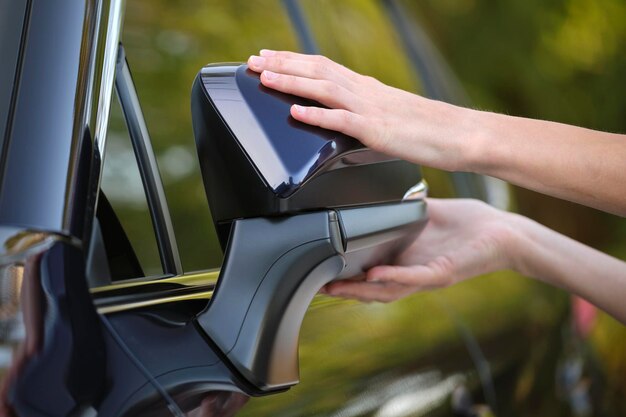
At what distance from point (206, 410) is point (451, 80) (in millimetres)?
1984

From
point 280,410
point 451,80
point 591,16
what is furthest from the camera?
point 591,16

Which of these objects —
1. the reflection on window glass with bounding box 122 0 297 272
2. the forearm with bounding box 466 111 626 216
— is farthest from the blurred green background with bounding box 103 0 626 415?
the forearm with bounding box 466 111 626 216

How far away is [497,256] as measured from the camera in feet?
6.12

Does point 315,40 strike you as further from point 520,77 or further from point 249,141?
point 520,77

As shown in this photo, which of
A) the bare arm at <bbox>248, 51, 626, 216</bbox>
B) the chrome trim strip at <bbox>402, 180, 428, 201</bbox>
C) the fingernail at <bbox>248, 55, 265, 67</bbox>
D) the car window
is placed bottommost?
the chrome trim strip at <bbox>402, 180, 428, 201</bbox>

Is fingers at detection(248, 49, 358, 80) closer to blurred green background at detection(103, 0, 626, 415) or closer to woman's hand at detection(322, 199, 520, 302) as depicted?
blurred green background at detection(103, 0, 626, 415)

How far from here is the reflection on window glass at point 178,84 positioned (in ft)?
4.31

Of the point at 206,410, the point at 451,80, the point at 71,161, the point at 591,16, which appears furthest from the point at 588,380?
the point at 591,16

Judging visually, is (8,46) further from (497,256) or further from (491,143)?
(497,256)

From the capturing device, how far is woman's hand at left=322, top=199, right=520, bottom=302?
1.62 metres

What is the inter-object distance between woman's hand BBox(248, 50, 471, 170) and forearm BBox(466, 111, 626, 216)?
3cm

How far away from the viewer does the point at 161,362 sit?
1046 mm

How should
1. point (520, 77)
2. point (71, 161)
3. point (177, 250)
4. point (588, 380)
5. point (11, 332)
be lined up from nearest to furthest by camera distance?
point (11, 332) → point (71, 161) → point (177, 250) → point (588, 380) → point (520, 77)

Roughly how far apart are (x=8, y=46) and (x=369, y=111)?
457mm
